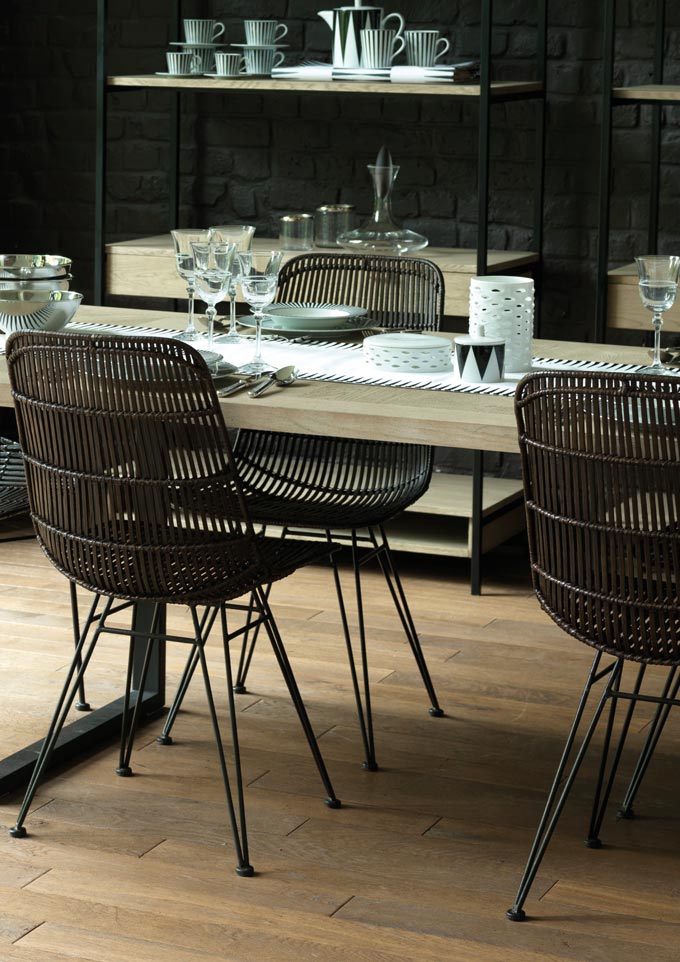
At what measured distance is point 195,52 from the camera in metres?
4.30

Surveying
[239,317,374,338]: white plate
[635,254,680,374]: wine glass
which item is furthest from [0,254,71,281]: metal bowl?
[635,254,680,374]: wine glass

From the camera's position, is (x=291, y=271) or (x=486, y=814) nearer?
(x=486, y=814)

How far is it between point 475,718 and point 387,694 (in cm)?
22

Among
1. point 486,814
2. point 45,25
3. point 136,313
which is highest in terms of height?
point 45,25

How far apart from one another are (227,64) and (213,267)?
1.66 metres

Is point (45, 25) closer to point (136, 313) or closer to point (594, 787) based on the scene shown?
point (136, 313)

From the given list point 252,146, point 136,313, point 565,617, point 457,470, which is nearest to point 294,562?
point 565,617

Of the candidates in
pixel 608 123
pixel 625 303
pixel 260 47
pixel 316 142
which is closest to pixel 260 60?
pixel 260 47

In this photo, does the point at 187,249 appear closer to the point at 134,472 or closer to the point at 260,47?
the point at 134,472

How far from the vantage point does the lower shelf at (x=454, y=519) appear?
13.6 ft

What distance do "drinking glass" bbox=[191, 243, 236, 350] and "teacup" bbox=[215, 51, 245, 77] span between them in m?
1.61

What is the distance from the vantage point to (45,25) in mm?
4855

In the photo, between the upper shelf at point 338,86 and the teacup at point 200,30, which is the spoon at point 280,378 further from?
the teacup at point 200,30

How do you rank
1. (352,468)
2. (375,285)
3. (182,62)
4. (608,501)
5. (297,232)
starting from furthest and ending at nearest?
1. (182,62)
2. (297,232)
3. (375,285)
4. (352,468)
5. (608,501)
